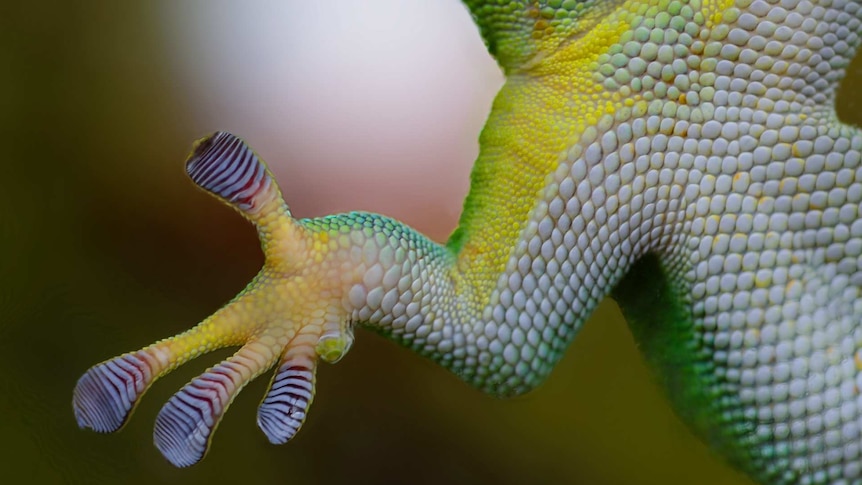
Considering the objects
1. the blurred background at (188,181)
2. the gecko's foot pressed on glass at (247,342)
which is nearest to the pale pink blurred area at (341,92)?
the blurred background at (188,181)

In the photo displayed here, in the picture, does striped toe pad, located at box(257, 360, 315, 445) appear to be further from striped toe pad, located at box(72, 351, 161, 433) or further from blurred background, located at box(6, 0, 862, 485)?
blurred background, located at box(6, 0, 862, 485)

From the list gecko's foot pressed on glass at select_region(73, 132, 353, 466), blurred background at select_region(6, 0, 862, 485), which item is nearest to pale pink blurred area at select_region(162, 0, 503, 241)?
blurred background at select_region(6, 0, 862, 485)

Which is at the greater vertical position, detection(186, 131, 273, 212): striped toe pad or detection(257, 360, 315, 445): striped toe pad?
detection(186, 131, 273, 212): striped toe pad

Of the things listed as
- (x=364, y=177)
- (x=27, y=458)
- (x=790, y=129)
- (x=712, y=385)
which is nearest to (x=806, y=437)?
(x=712, y=385)

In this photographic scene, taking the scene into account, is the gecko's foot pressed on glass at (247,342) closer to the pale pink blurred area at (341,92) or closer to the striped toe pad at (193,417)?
the striped toe pad at (193,417)

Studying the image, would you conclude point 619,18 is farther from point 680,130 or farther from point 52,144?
point 52,144

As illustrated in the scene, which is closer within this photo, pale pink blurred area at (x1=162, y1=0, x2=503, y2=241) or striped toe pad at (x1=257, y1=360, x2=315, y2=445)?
striped toe pad at (x1=257, y1=360, x2=315, y2=445)

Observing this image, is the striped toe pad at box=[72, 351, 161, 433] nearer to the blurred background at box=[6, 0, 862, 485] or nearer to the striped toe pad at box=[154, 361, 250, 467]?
the striped toe pad at box=[154, 361, 250, 467]
